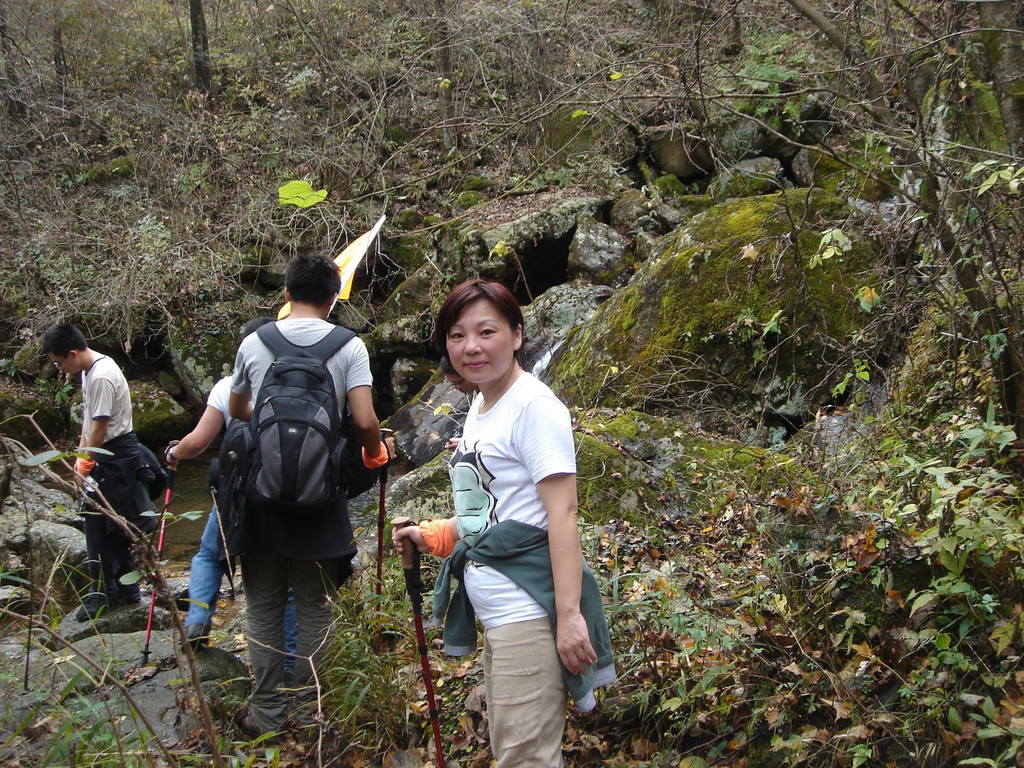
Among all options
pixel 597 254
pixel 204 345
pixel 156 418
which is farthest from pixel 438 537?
pixel 204 345

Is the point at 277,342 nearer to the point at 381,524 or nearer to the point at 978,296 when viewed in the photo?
the point at 381,524

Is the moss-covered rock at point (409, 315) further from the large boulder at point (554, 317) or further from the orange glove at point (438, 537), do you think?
the orange glove at point (438, 537)

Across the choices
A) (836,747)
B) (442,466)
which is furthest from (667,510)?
(836,747)

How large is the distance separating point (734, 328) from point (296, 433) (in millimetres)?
4177

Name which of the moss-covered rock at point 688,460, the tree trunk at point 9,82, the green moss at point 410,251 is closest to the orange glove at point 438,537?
the moss-covered rock at point 688,460

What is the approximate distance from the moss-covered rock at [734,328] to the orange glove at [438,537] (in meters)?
3.68

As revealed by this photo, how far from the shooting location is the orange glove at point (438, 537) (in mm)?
2555

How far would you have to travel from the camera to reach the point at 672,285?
22.5 ft

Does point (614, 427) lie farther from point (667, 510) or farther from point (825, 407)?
point (825, 407)

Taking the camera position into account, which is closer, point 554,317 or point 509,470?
point 509,470

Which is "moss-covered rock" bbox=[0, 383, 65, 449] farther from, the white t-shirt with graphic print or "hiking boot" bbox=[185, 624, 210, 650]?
the white t-shirt with graphic print

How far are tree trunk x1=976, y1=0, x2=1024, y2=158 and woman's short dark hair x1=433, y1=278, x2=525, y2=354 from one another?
2.54 meters

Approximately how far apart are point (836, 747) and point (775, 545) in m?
1.00

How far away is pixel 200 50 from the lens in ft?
54.8
